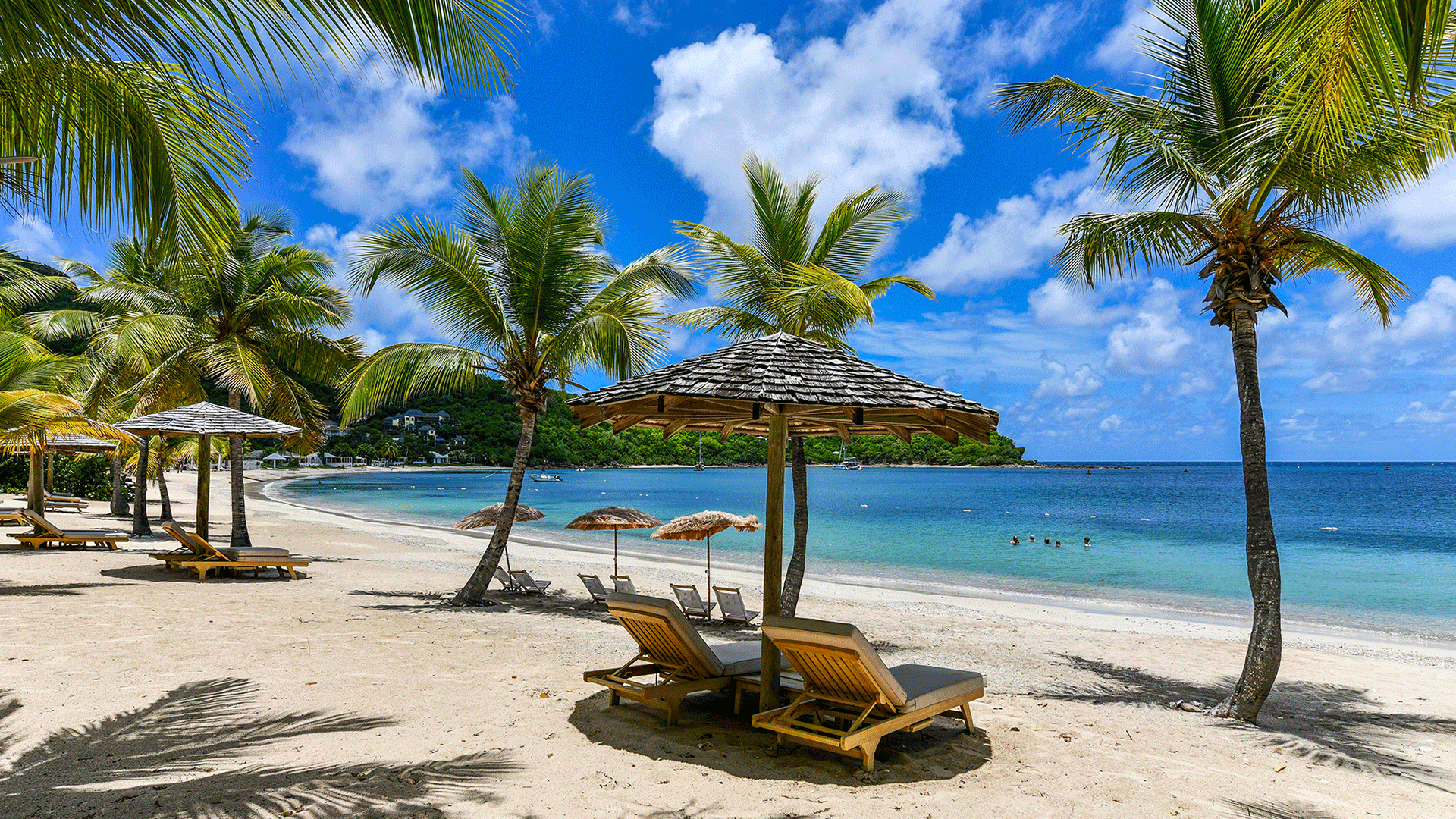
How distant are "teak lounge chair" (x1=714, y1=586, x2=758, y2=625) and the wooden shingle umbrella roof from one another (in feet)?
18.0

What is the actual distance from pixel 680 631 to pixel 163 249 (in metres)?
3.61

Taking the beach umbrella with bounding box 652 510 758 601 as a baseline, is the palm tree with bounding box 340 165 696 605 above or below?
above

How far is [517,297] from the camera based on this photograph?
35.1 ft

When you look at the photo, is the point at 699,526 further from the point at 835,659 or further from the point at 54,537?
the point at 54,537

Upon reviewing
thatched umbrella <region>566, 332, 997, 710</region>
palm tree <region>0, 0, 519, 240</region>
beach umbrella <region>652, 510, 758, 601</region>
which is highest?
palm tree <region>0, 0, 519, 240</region>

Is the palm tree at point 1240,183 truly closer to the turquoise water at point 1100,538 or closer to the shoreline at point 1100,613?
the shoreline at point 1100,613

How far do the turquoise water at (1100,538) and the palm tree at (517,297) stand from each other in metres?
12.1

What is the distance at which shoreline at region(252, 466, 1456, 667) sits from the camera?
12211 millimetres

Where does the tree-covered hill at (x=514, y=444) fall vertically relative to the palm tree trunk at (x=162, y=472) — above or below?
above

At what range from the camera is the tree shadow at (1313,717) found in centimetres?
518

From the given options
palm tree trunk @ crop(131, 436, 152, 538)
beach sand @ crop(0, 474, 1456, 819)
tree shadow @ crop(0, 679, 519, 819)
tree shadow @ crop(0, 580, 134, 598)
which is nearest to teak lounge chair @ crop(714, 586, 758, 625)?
beach sand @ crop(0, 474, 1456, 819)

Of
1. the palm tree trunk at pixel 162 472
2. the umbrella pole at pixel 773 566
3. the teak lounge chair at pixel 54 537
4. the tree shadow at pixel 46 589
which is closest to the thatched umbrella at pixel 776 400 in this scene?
the umbrella pole at pixel 773 566

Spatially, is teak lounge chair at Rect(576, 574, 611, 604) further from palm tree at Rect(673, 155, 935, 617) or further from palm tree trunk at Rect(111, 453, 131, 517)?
palm tree trunk at Rect(111, 453, 131, 517)

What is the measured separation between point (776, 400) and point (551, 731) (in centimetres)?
264
